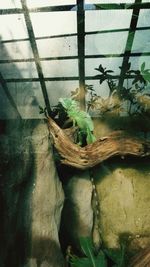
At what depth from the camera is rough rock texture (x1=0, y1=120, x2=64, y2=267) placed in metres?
2.41

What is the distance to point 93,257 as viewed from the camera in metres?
2.63

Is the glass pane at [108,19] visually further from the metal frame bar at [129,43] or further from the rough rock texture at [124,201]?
the rough rock texture at [124,201]

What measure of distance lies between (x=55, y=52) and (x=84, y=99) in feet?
1.78

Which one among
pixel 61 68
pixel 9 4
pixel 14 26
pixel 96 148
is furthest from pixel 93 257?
pixel 9 4

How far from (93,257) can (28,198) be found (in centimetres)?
70

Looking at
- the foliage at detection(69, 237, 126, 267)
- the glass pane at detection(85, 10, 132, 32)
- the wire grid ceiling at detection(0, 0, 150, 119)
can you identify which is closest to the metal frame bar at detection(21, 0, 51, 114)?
the wire grid ceiling at detection(0, 0, 150, 119)

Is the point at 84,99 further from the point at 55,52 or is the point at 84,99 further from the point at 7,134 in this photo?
the point at 7,134

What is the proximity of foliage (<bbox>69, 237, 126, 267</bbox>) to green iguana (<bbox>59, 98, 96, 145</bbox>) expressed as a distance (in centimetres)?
88

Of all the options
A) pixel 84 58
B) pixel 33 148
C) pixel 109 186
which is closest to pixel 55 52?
pixel 84 58

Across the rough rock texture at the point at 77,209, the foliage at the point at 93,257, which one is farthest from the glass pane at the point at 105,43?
the foliage at the point at 93,257

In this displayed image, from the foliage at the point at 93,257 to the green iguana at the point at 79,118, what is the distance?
0.88 metres

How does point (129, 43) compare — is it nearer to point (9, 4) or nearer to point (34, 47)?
point (34, 47)

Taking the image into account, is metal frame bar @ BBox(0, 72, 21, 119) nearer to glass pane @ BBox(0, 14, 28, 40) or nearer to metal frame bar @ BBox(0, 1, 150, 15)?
glass pane @ BBox(0, 14, 28, 40)

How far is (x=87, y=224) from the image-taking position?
117 inches
